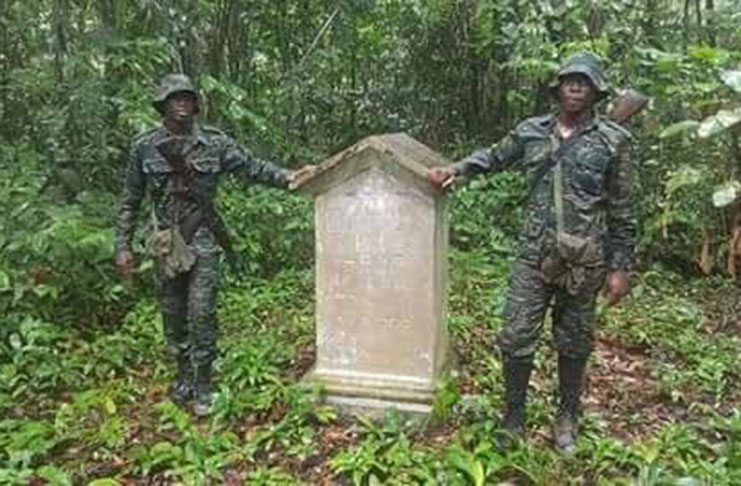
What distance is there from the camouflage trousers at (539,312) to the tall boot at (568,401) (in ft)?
0.30

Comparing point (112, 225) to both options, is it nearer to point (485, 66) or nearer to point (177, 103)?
point (177, 103)

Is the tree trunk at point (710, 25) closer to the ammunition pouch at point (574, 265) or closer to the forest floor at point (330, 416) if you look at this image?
the forest floor at point (330, 416)

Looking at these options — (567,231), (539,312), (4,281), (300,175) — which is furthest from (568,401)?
(4,281)

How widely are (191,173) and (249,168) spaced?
0.33 meters

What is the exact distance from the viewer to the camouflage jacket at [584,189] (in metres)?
4.33

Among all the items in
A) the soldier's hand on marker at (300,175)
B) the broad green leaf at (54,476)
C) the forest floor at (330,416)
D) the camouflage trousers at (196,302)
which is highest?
the soldier's hand on marker at (300,175)

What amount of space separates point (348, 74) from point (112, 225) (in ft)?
16.6

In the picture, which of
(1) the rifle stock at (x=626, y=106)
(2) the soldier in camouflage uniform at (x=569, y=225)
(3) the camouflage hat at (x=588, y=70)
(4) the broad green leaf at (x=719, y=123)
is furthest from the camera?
(1) the rifle stock at (x=626, y=106)

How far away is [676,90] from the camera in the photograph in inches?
272

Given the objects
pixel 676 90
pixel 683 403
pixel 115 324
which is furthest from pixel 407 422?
pixel 676 90

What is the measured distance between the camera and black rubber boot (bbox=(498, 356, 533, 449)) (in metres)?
4.61

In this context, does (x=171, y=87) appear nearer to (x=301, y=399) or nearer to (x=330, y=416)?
(x=301, y=399)

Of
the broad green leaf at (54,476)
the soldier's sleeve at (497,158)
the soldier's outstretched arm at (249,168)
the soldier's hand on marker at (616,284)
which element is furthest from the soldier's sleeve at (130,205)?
the soldier's hand on marker at (616,284)

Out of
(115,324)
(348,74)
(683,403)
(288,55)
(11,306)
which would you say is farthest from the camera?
(348,74)
